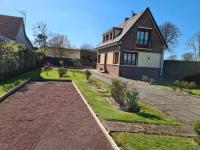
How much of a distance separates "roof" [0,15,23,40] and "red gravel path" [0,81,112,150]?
1031 inches

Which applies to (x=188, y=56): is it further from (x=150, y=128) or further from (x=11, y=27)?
(x=150, y=128)

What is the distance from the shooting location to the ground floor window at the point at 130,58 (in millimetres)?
31105

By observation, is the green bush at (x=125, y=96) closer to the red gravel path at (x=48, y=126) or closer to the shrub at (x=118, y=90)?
the shrub at (x=118, y=90)

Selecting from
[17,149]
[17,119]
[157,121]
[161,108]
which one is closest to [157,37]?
[161,108]

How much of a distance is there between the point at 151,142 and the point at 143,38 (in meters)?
26.2

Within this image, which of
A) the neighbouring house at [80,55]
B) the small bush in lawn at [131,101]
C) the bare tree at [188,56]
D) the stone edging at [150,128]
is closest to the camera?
the stone edging at [150,128]

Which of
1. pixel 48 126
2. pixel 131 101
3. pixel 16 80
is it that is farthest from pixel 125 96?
pixel 16 80

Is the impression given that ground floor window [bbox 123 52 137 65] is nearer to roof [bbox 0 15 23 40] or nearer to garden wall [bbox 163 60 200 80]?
garden wall [bbox 163 60 200 80]

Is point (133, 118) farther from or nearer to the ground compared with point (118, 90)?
nearer to the ground

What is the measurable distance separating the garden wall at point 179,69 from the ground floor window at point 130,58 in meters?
6.05

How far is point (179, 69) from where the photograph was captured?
1304 inches

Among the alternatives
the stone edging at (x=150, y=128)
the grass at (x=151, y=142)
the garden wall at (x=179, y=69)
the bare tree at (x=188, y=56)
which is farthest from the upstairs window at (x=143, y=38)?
the bare tree at (x=188, y=56)

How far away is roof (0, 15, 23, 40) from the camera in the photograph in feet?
116

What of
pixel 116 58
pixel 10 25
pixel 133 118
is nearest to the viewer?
pixel 133 118
